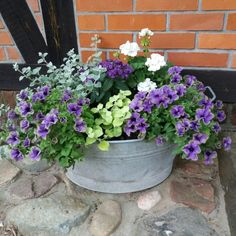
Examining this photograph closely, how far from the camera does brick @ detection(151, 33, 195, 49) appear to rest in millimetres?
1509

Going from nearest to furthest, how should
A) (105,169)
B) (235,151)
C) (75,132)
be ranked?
(75,132)
(105,169)
(235,151)

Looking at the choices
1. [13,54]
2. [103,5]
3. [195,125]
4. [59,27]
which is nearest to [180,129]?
[195,125]

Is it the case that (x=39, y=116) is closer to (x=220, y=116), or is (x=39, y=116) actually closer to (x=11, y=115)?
(x=11, y=115)

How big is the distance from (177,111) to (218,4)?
58 cm

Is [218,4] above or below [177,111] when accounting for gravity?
above

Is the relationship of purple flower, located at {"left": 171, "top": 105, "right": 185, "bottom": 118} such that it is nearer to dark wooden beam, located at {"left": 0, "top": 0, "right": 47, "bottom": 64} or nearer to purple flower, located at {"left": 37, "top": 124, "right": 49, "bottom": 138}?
purple flower, located at {"left": 37, "top": 124, "right": 49, "bottom": 138}

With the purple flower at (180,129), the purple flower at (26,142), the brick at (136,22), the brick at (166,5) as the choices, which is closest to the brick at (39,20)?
the brick at (136,22)

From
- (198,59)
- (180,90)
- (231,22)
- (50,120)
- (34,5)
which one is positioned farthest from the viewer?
(34,5)

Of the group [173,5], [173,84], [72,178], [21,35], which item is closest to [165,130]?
[173,84]

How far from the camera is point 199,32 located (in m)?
1.48

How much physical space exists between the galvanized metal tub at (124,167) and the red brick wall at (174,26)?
51 centimetres

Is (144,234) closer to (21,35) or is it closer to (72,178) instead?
(72,178)

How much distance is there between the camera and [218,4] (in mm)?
1416

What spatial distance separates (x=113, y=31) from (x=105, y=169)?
68cm
